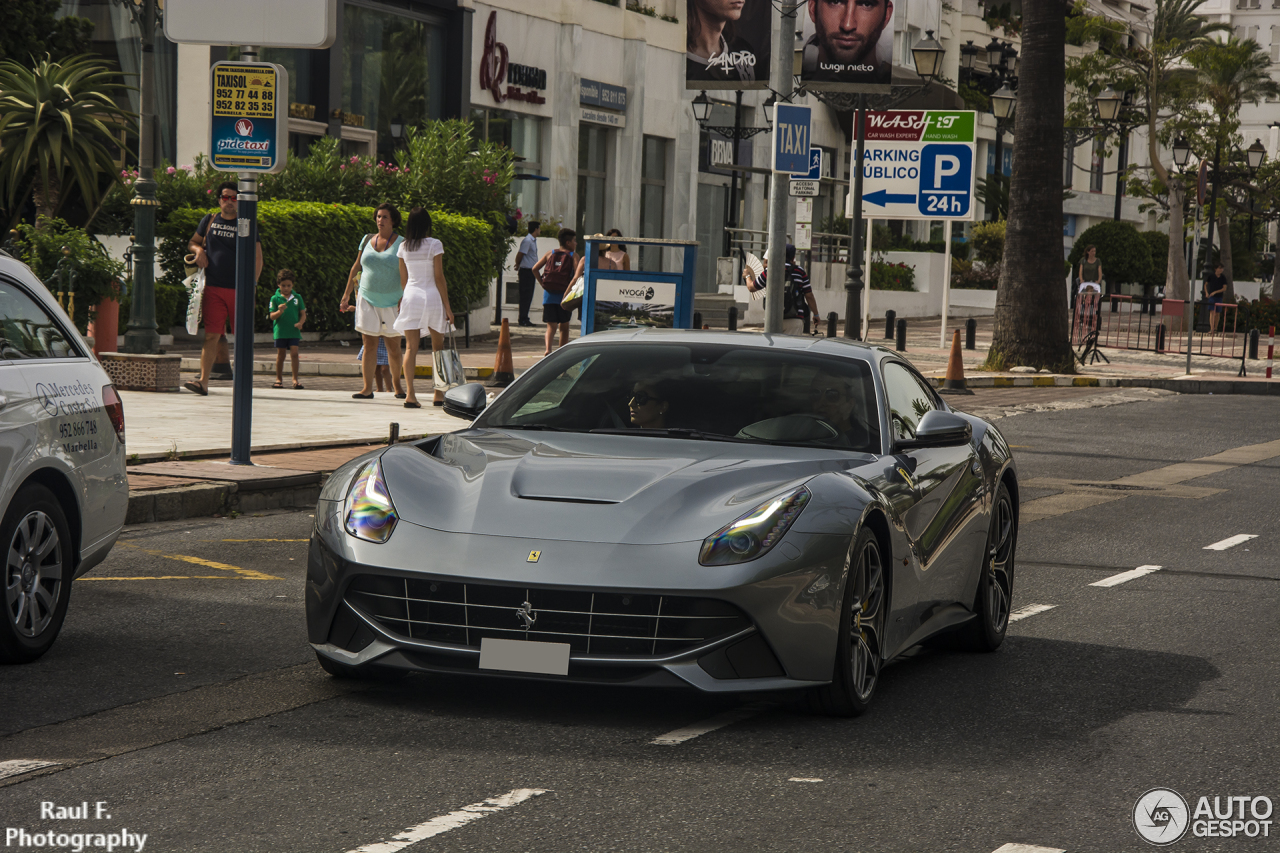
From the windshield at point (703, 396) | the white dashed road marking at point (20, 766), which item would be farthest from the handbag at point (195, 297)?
the white dashed road marking at point (20, 766)

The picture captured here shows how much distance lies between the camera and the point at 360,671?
6.00 metres

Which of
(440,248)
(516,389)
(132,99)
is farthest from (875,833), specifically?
(132,99)

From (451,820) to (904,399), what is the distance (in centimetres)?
330

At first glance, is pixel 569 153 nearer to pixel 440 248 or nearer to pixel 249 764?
pixel 440 248

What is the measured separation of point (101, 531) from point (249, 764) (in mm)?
2290

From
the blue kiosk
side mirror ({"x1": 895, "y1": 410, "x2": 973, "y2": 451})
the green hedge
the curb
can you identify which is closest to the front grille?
side mirror ({"x1": 895, "y1": 410, "x2": 973, "y2": 451})

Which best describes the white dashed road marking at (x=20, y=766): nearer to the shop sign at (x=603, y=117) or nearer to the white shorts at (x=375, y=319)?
the white shorts at (x=375, y=319)

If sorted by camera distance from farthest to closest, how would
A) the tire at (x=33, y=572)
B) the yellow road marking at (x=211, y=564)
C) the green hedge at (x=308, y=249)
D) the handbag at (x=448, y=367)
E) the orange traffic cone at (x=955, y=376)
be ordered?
the green hedge at (x=308, y=249) → the orange traffic cone at (x=955, y=376) → the handbag at (x=448, y=367) → the yellow road marking at (x=211, y=564) → the tire at (x=33, y=572)

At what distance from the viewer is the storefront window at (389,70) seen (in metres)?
38.3

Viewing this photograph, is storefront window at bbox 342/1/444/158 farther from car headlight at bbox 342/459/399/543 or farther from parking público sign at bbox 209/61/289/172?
car headlight at bbox 342/459/399/543

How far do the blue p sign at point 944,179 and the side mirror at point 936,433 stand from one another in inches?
913

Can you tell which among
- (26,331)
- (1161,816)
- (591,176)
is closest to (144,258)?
(26,331)

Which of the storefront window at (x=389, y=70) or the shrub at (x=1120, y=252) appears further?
the shrub at (x=1120, y=252)

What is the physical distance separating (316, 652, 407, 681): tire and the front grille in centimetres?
43
